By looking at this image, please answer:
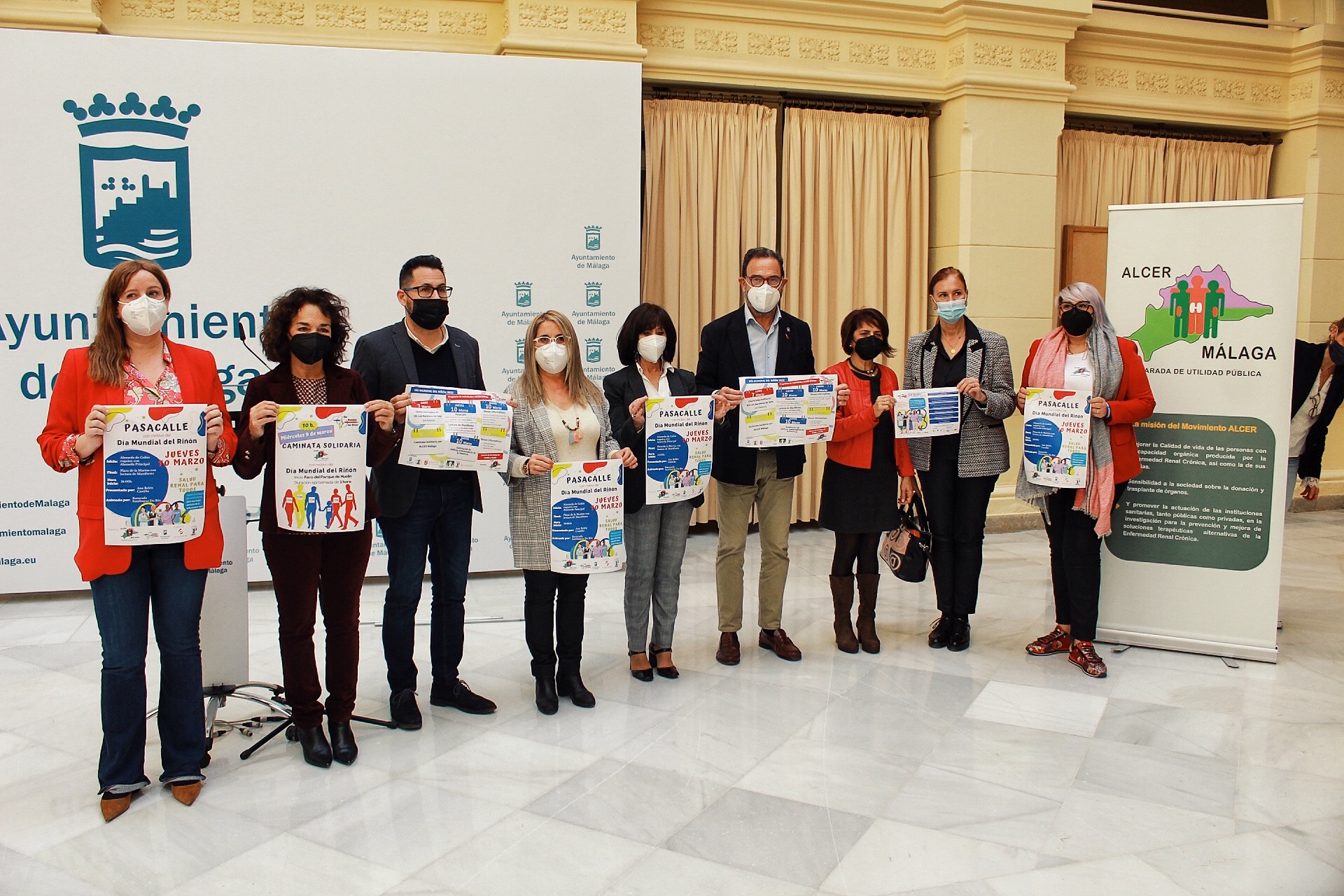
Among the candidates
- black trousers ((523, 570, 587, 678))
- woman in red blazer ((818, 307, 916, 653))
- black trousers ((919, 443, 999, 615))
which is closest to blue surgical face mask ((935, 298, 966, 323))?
woman in red blazer ((818, 307, 916, 653))

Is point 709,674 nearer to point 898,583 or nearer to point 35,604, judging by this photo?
point 898,583

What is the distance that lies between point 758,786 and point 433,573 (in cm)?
138

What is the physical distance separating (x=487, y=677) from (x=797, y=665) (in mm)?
1272

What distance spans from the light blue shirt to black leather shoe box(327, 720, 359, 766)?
2039 mm

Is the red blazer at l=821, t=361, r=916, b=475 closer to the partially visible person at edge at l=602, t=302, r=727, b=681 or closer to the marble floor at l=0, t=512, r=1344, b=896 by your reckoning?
the partially visible person at edge at l=602, t=302, r=727, b=681

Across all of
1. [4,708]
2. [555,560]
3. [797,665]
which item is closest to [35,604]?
[4,708]

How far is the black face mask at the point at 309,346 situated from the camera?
9.78 feet

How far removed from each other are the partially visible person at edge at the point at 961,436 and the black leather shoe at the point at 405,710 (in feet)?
7.23

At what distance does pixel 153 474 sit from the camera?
2748mm

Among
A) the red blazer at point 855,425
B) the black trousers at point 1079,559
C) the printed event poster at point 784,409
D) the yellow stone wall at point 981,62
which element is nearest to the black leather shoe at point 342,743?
the printed event poster at point 784,409

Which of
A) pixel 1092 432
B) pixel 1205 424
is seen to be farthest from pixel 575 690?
pixel 1205 424

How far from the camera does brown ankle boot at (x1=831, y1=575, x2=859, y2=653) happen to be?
4.29 metres

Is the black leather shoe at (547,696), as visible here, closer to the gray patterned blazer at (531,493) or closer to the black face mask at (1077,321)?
the gray patterned blazer at (531,493)

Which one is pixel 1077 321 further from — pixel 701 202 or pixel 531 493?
pixel 701 202
